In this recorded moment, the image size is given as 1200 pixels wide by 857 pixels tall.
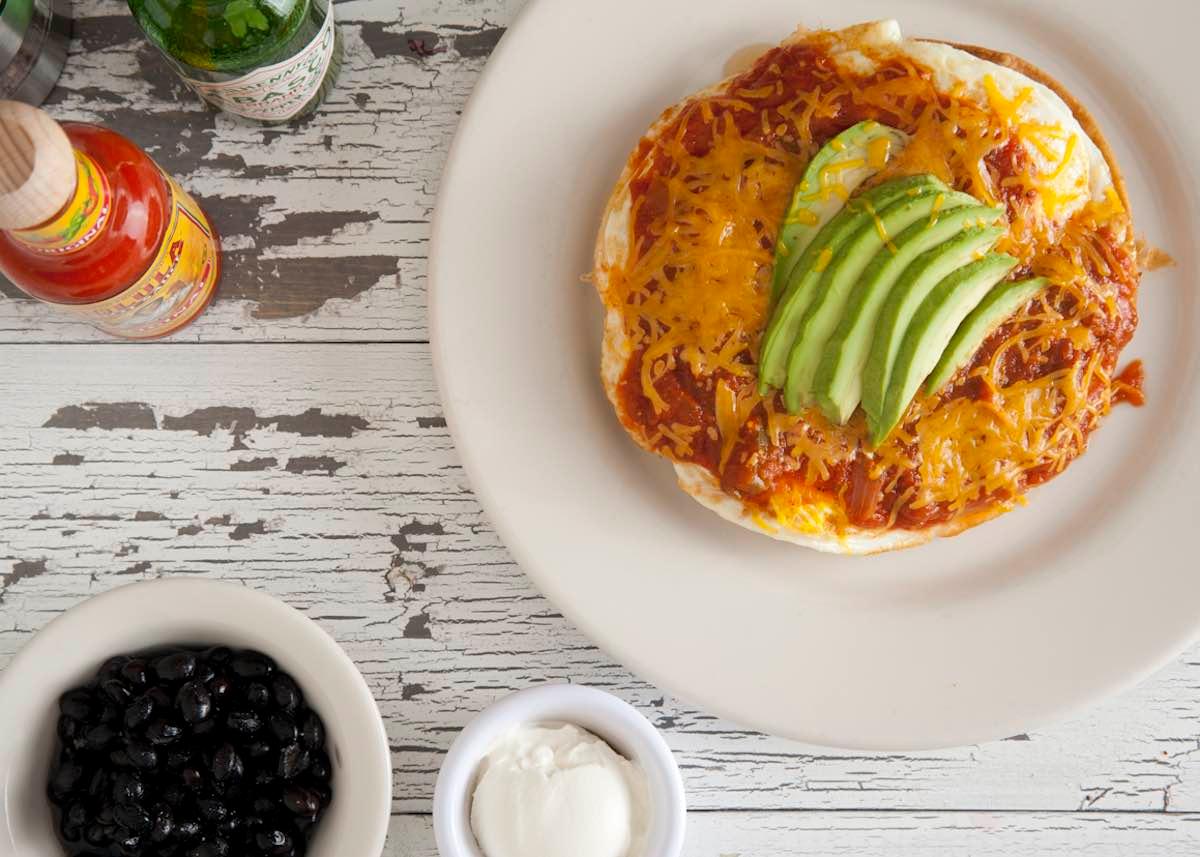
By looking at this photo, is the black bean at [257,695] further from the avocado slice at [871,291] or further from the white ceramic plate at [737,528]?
the avocado slice at [871,291]

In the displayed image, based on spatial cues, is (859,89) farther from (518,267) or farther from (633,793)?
(633,793)

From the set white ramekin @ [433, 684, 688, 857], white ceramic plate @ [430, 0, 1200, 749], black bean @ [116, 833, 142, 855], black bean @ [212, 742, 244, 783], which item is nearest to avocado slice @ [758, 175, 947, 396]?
white ceramic plate @ [430, 0, 1200, 749]

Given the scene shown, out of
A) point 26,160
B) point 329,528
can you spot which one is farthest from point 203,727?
point 26,160

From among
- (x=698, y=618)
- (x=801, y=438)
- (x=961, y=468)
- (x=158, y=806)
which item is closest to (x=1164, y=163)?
(x=961, y=468)

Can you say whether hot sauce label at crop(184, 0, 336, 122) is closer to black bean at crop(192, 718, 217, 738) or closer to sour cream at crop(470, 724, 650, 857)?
black bean at crop(192, 718, 217, 738)

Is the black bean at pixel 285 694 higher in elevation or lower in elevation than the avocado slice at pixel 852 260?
lower

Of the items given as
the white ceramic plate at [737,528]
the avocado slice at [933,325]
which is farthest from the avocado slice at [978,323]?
the white ceramic plate at [737,528]

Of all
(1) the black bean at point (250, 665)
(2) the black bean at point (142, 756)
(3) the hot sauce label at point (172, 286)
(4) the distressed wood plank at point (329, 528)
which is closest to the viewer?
(2) the black bean at point (142, 756)
